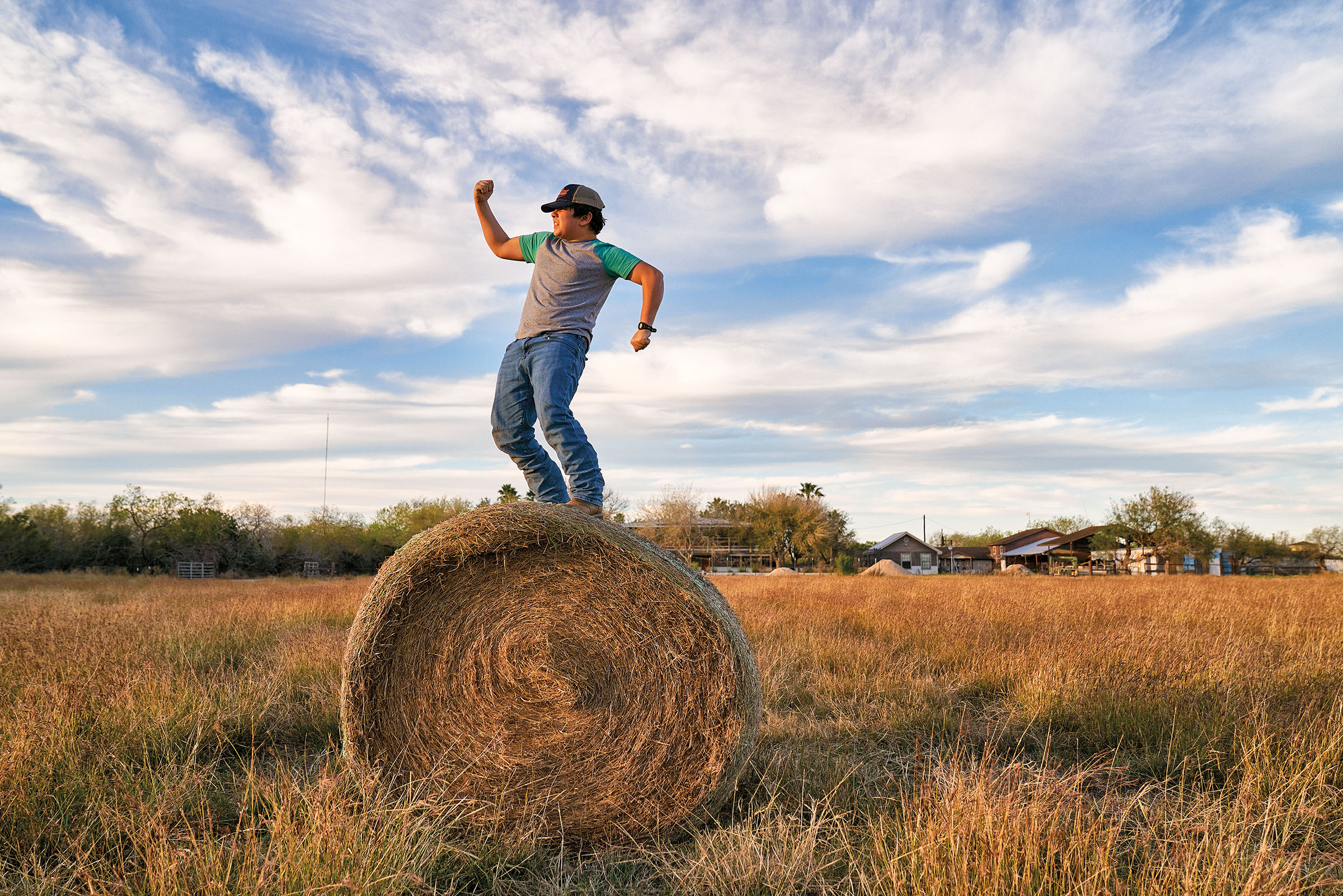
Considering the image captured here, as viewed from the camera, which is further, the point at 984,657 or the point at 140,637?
the point at 140,637

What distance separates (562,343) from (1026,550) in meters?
68.6

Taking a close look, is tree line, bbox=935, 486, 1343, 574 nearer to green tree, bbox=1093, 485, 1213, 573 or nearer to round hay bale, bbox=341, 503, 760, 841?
green tree, bbox=1093, 485, 1213, 573

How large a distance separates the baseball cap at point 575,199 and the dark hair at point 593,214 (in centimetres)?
2

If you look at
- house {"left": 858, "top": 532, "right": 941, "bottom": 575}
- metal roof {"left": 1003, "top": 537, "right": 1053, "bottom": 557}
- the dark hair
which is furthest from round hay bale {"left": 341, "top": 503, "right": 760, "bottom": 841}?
house {"left": 858, "top": 532, "right": 941, "bottom": 575}

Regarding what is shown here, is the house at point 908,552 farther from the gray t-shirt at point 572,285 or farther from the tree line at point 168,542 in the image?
the gray t-shirt at point 572,285

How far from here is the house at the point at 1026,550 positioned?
64812 mm

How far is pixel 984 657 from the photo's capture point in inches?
258

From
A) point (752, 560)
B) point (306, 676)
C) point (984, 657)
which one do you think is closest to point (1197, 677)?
point (984, 657)

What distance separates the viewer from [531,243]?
204 inches

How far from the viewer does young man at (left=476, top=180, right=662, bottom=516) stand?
443cm

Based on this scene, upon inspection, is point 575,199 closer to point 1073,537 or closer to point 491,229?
point 491,229

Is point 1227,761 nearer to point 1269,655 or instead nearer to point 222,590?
point 1269,655

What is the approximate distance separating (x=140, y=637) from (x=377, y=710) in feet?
16.2

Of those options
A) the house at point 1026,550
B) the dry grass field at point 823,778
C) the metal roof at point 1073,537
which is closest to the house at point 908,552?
the house at point 1026,550
